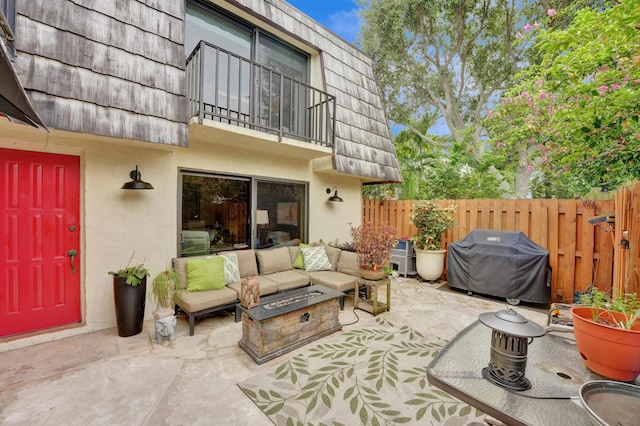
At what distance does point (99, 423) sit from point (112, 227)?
8.03 ft

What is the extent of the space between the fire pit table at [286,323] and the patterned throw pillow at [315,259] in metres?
1.31

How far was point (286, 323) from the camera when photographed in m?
3.17

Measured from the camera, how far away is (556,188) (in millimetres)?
10586

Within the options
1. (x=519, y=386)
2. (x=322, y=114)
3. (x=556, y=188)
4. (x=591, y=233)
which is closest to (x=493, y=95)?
(x=556, y=188)

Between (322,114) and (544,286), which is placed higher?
(322,114)

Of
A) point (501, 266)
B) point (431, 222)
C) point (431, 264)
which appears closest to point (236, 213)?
point (431, 222)

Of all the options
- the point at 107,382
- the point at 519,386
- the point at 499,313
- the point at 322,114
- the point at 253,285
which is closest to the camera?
the point at 519,386

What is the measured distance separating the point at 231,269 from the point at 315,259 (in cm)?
156

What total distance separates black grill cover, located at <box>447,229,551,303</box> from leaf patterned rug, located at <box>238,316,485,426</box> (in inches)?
94.6

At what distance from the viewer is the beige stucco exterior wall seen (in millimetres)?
3430

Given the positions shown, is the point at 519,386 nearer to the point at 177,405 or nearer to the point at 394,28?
the point at 177,405

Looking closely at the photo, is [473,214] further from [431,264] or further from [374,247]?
[374,247]

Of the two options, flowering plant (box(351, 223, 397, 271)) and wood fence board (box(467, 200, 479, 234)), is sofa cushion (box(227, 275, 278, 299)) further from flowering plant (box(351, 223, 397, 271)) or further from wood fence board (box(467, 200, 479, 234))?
wood fence board (box(467, 200, 479, 234))

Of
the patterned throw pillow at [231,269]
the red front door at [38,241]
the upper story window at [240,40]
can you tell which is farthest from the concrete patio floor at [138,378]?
the upper story window at [240,40]
